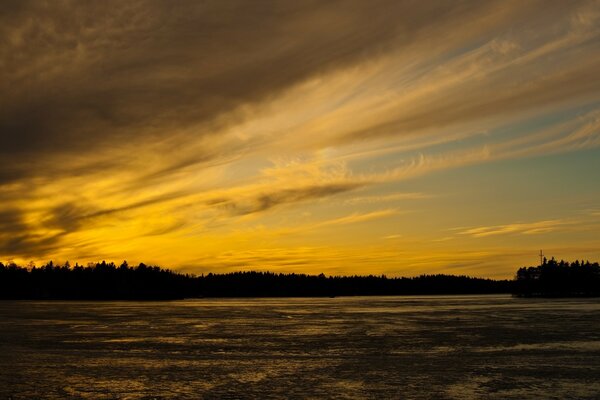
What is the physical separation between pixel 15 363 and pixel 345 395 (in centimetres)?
1959

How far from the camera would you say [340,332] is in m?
53.4

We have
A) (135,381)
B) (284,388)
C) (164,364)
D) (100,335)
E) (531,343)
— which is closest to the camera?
(284,388)

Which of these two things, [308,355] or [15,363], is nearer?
[15,363]

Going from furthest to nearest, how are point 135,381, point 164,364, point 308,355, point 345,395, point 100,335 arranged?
1. point 100,335
2. point 308,355
3. point 164,364
4. point 135,381
5. point 345,395

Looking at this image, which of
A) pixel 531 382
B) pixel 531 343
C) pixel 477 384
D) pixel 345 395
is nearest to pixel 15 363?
pixel 345 395

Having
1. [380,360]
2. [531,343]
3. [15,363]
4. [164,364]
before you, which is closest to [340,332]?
[531,343]

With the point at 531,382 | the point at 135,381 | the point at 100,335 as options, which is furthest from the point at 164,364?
the point at 100,335

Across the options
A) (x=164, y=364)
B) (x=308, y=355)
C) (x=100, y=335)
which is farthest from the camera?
(x=100, y=335)

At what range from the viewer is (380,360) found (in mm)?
33219

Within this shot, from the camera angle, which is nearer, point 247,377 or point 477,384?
point 477,384

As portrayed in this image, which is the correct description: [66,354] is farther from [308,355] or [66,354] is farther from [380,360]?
[380,360]

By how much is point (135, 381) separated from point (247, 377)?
194 inches

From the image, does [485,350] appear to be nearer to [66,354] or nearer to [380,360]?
[380,360]

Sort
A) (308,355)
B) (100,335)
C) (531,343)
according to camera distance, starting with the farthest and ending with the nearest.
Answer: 1. (100,335)
2. (531,343)
3. (308,355)
